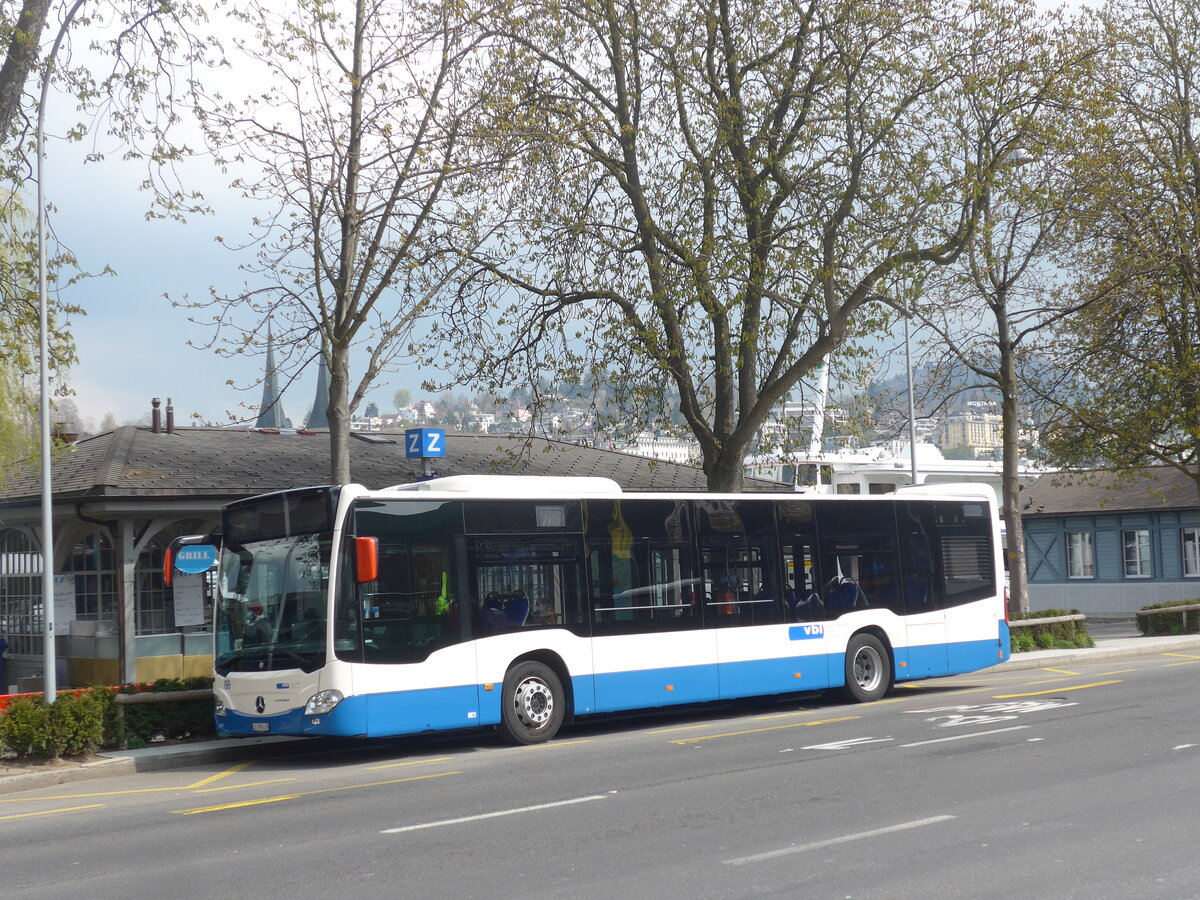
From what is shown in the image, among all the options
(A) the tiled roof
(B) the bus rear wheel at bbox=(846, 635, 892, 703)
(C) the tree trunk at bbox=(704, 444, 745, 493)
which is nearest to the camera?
(B) the bus rear wheel at bbox=(846, 635, 892, 703)

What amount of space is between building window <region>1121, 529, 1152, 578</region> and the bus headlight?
3890 cm

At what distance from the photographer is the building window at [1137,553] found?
147 ft

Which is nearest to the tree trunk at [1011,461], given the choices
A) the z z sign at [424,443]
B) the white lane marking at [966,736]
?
the z z sign at [424,443]

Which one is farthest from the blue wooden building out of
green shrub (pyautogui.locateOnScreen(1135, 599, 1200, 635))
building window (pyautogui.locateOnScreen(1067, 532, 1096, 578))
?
green shrub (pyautogui.locateOnScreen(1135, 599, 1200, 635))

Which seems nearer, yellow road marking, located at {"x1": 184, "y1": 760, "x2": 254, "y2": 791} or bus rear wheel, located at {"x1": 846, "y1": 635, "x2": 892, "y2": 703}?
yellow road marking, located at {"x1": 184, "y1": 760, "x2": 254, "y2": 791}

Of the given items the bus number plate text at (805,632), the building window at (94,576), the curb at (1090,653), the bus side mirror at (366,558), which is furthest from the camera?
the curb at (1090,653)

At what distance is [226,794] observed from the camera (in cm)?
1154

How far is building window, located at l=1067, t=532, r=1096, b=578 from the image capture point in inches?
1843

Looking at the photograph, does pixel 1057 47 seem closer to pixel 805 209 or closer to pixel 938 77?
pixel 938 77

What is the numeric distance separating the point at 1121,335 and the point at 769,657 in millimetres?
20433

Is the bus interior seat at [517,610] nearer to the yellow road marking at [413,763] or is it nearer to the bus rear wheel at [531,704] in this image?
the bus rear wheel at [531,704]

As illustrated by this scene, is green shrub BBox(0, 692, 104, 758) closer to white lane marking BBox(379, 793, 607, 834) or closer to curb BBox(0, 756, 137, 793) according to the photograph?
curb BBox(0, 756, 137, 793)

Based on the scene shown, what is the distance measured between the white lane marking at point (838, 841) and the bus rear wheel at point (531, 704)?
6.36 meters

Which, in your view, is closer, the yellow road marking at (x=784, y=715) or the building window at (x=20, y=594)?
the yellow road marking at (x=784, y=715)
